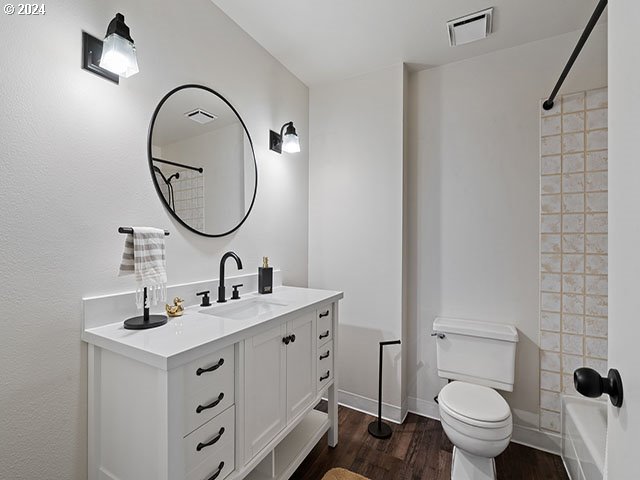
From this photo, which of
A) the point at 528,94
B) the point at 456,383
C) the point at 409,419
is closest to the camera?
the point at 456,383

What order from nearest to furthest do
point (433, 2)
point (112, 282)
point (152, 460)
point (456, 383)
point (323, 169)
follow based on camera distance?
point (152, 460), point (112, 282), point (433, 2), point (456, 383), point (323, 169)

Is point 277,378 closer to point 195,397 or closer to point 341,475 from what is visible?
point 195,397

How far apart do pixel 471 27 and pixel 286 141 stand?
4.41 ft

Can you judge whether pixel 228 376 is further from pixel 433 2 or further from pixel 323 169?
pixel 433 2

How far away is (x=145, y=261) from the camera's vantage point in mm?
1233

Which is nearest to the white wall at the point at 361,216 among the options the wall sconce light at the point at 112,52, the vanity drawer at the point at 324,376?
the vanity drawer at the point at 324,376

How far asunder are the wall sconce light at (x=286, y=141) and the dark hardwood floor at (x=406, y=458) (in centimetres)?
196

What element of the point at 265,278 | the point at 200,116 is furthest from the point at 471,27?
the point at 265,278

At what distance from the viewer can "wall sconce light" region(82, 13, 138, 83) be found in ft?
3.73

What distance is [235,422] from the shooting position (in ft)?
3.94

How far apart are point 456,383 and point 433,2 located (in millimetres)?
2201

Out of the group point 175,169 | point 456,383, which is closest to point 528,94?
point 456,383

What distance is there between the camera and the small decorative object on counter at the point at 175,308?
4.67 ft

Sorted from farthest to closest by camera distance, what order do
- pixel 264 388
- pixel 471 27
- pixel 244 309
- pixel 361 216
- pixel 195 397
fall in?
1. pixel 361 216
2. pixel 471 27
3. pixel 244 309
4. pixel 264 388
5. pixel 195 397
